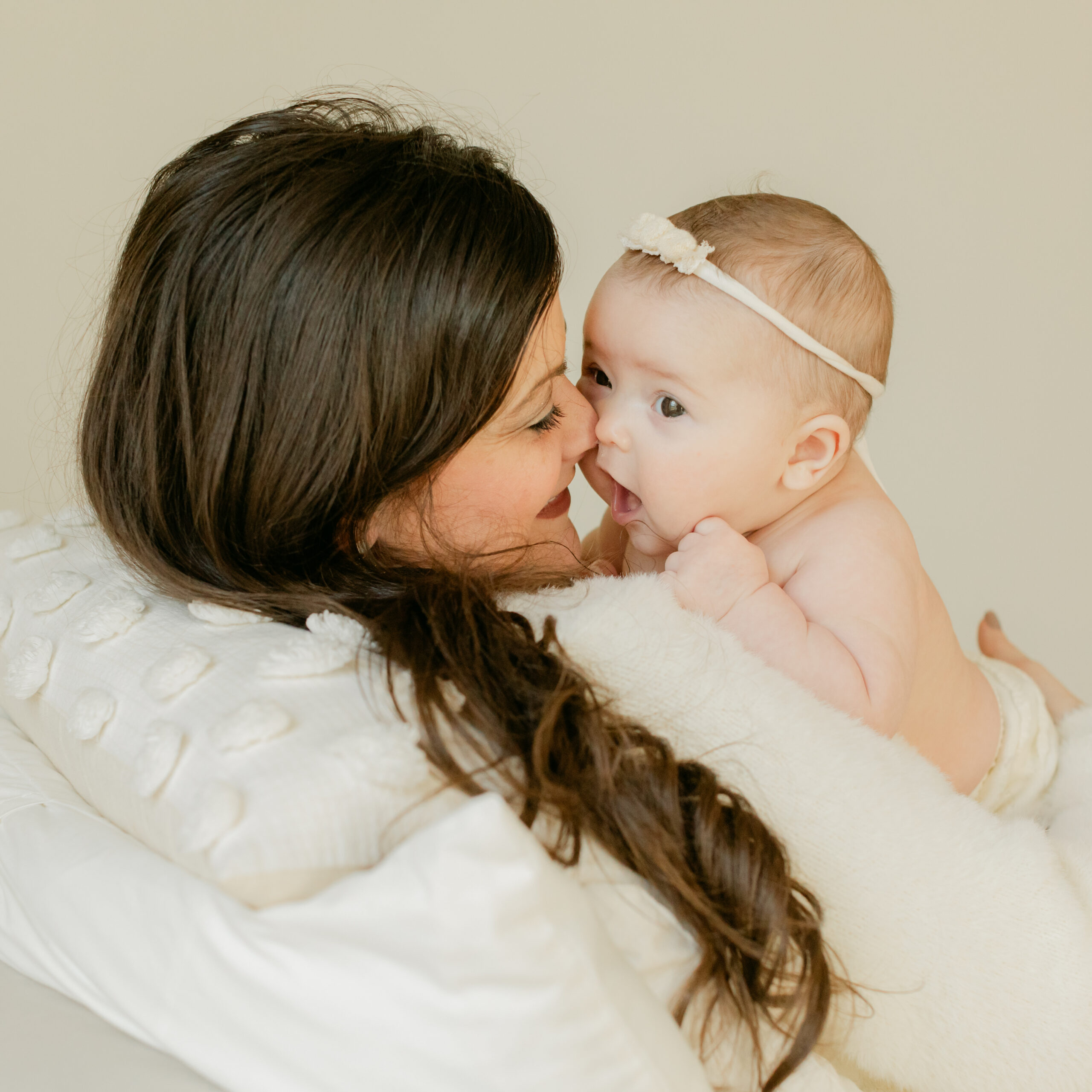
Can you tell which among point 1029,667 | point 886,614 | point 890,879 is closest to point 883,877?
point 890,879

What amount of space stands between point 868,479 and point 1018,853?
608mm

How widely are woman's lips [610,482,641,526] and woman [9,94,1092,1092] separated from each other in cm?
15

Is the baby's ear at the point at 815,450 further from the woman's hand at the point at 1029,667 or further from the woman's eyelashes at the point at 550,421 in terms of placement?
the woman's hand at the point at 1029,667

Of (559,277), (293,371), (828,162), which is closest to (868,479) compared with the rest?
(559,277)

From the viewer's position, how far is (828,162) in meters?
2.88

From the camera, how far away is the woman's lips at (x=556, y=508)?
56.2 inches

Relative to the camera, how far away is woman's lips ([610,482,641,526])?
1453 millimetres

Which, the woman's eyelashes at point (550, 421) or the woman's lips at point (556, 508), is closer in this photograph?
the woman's eyelashes at point (550, 421)

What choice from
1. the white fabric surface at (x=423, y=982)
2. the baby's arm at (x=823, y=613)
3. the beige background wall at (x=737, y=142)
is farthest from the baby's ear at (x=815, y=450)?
the beige background wall at (x=737, y=142)

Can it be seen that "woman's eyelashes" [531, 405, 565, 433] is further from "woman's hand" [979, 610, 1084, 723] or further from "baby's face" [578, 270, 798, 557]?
"woman's hand" [979, 610, 1084, 723]

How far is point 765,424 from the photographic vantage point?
132 centimetres

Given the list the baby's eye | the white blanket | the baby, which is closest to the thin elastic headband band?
the baby

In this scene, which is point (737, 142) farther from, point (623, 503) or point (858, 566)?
point (858, 566)

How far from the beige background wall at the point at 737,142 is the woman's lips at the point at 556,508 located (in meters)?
1.64
